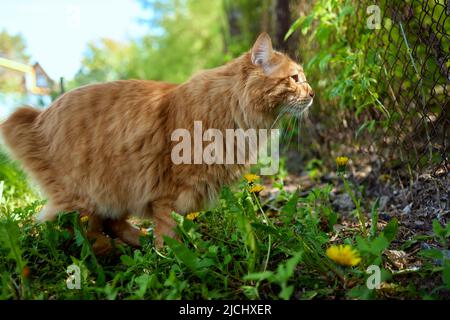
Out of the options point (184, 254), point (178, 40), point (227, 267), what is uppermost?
point (178, 40)

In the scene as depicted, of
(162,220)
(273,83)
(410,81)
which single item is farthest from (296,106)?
(162,220)

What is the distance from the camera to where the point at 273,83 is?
2.44 metres

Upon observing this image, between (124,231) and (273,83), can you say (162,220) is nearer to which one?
(124,231)

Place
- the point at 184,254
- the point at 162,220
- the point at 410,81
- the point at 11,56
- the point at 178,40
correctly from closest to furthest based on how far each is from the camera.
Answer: the point at 184,254 → the point at 162,220 → the point at 410,81 → the point at 11,56 → the point at 178,40

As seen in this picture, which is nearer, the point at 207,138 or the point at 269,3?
the point at 207,138

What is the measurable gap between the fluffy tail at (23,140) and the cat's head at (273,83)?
1418mm

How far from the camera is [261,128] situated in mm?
2508

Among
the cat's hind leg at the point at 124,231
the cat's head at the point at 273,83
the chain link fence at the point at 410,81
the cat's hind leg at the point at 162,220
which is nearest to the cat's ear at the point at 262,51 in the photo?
the cat's head at the point at 273,83

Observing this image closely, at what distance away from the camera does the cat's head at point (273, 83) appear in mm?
2424

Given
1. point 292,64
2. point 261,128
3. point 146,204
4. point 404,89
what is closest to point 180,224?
point 146,204

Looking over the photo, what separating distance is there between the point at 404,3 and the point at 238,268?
2.01 metres

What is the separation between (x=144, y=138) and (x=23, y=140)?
82 centimetres

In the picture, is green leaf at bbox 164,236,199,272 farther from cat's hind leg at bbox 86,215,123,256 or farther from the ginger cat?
cat's hind leg at bbox 86,215,123,256
